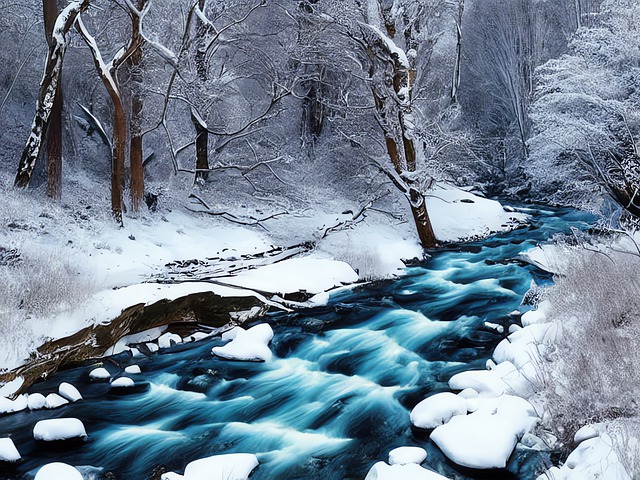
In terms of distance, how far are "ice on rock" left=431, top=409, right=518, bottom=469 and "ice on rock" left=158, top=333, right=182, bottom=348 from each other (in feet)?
14.4

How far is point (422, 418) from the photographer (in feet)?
18.5

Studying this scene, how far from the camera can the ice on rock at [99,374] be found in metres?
6.89

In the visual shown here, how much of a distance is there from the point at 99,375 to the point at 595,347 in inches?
224

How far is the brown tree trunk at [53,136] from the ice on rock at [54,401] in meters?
7.15

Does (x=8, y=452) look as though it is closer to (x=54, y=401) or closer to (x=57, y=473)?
(x=57, y=473)

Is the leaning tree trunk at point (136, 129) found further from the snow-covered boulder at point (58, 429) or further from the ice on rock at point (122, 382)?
the snow-covered boulder at point (58, 429)

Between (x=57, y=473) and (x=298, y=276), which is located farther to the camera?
(x=298, y=276)

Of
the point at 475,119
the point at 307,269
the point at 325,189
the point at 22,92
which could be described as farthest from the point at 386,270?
the point at 475,119

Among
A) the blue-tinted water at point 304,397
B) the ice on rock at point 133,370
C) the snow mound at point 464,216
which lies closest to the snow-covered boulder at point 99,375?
the blue-tinted water at point 304,397

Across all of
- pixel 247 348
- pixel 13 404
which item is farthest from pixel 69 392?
pixel 247 348

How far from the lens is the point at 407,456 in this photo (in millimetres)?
4957

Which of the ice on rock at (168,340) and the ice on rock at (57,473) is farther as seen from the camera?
the ice on rock at (168,340)

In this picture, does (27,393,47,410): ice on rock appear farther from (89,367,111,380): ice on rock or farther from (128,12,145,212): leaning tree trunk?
(128,12,145,212): leaning tree trunk

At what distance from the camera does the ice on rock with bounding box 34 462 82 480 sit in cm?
454
